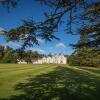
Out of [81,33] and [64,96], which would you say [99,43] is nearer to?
[81,33]

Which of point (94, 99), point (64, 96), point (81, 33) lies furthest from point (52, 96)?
point (81, 33)

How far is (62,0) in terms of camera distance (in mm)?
8617

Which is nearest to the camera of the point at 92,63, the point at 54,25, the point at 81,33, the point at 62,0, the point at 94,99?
the point at 62,0

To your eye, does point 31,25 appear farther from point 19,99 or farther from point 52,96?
point 52,96

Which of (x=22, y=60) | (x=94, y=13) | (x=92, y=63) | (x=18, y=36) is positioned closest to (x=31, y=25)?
(x=18, y=36)

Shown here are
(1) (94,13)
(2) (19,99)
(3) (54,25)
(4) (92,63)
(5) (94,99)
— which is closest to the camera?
(3) (54,25)

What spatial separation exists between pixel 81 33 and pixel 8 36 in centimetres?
674

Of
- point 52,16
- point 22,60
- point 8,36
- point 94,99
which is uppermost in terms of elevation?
point 52,16

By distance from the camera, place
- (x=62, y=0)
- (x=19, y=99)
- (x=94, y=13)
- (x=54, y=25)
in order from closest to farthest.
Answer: (x=62, y=0)
(x=54, y=25)
(x=94, y=13)
(x=19, y=99)

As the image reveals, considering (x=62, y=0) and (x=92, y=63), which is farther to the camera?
(x=92, y=63)

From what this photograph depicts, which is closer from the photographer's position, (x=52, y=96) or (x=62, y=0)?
(x=62, y=0)

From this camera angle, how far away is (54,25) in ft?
30.3

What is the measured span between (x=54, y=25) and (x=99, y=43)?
6.05m

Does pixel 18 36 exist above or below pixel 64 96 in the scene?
above
